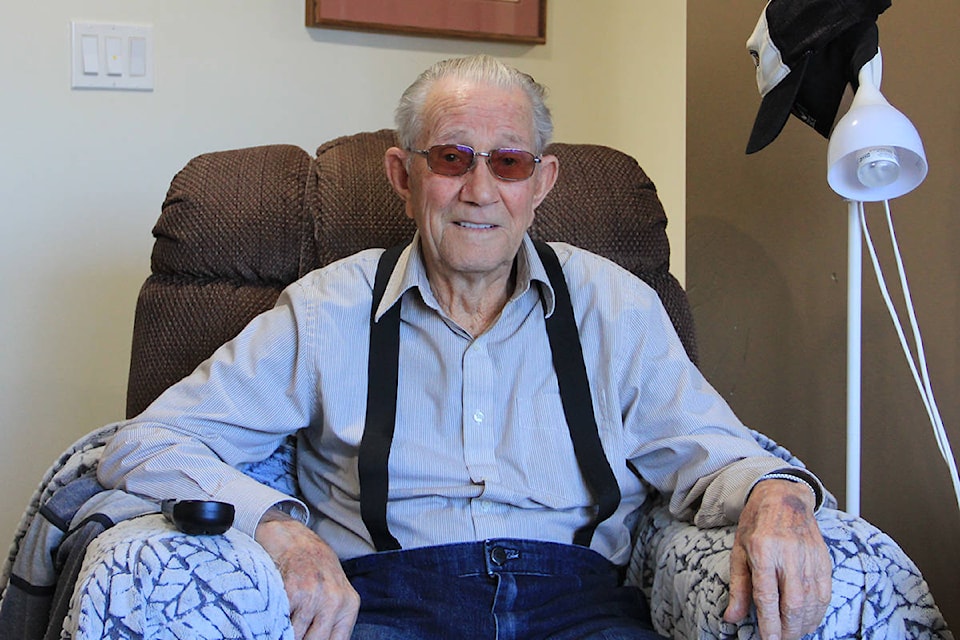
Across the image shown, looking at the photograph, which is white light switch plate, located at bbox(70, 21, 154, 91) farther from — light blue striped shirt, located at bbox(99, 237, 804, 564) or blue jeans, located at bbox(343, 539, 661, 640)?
blue jeans, located at bbox(343, 539, 661, 640)

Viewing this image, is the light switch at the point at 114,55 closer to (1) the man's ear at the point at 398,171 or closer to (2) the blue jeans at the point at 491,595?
(1) the man's ear at the point at 398,171

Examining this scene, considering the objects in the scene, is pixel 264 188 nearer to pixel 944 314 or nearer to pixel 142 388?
pixel 142 388

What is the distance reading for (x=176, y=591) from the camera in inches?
41.9

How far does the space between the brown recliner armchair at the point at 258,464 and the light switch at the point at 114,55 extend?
1.48 feet

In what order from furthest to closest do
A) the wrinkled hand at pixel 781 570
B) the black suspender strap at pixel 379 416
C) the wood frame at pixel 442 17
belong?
the wood frame at pixel 442 17
the black suspender strap at pixel 379 416
the wrinkled hand at pixel 781 570

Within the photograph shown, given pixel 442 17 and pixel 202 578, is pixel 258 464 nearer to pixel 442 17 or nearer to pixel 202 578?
pixel 202 578

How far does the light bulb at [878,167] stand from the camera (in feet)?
4.57

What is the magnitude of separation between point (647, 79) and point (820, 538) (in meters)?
1.44

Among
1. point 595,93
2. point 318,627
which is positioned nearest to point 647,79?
point 595,93

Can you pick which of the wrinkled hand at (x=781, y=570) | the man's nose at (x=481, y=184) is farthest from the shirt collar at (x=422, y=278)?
the wrinkled hand at (x=781, y=570)

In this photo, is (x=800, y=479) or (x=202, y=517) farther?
(x=800, y=479)

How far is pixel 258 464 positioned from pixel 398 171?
19.5 inches

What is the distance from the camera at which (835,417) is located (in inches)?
73.8

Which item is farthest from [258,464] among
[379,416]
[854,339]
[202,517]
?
[854,339]
